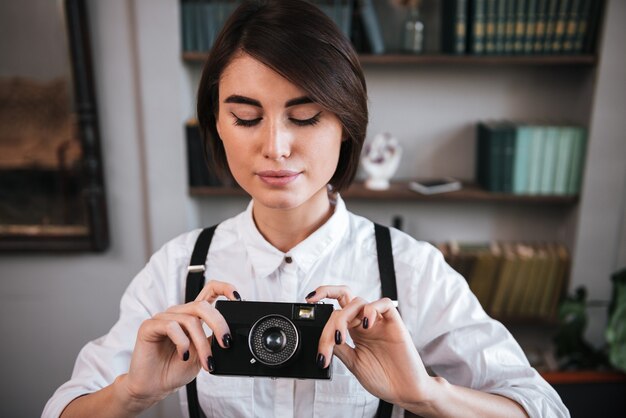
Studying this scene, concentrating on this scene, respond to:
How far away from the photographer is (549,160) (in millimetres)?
2209

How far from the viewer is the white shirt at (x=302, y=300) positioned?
1039mm

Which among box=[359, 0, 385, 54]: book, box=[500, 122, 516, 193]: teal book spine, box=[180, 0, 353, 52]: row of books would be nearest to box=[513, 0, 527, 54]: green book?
box=[500, 122, 516, 193]: teal book spine

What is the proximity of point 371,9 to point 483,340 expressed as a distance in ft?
4.95

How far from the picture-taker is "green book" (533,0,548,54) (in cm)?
208

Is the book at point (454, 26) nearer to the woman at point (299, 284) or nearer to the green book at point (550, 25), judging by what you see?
the green book at point (550, 25)

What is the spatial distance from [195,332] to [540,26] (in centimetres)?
184

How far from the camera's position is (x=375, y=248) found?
1.15 m

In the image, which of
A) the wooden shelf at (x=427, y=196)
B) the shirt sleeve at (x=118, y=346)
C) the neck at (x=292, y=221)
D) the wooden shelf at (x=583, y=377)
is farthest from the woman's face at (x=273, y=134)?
the wooden shelf at (x=583, y=377)

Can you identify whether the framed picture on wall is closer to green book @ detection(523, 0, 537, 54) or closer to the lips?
the lips

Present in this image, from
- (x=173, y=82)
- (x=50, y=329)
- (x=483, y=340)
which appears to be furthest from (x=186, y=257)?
(x=50, y=329)

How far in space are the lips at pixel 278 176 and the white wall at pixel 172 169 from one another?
1363 millimetres

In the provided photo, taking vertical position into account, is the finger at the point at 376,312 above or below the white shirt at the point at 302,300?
above

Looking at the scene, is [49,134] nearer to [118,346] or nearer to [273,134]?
[118,346]

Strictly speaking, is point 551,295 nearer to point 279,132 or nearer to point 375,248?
point 375,248
